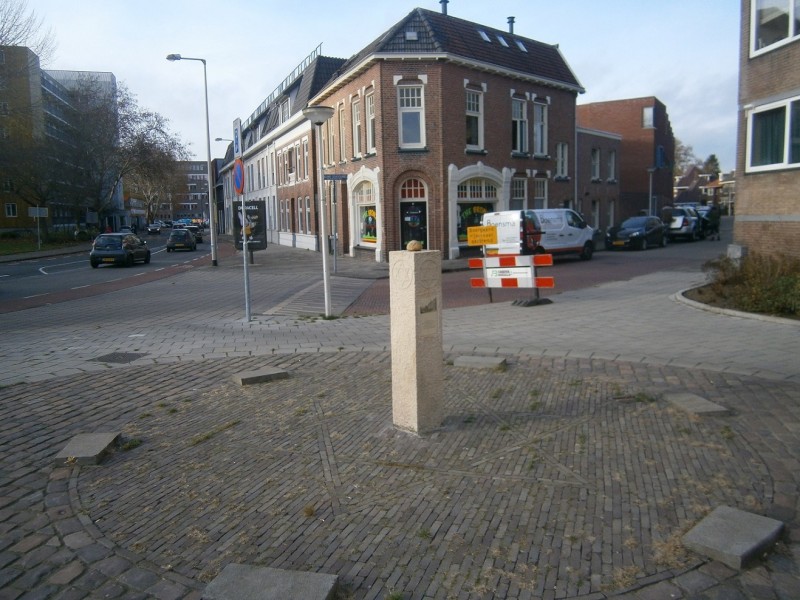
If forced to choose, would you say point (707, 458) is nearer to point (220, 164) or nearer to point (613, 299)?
point (613, 299)

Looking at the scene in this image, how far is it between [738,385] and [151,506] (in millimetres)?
5524

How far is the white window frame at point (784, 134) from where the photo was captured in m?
14.3

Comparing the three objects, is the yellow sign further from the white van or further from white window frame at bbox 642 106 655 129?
white window frame at bbox 642 106 655 129

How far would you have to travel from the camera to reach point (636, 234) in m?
29.9

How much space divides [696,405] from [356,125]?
24.1m

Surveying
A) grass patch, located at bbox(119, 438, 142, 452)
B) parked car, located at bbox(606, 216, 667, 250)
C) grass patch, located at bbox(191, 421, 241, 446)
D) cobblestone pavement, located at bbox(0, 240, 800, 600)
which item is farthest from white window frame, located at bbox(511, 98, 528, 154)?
grass patch, located at bbox(119, 438, 142, 452)

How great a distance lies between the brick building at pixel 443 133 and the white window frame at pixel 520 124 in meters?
0.05

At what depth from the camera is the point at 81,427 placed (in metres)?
5.82

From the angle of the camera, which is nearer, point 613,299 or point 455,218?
point 613,299

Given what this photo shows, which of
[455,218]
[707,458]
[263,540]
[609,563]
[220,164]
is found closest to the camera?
[609,563]

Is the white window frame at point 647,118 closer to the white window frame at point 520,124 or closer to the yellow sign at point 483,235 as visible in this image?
the white window frame at point 520,124

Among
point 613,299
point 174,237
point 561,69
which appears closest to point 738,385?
point 613,299

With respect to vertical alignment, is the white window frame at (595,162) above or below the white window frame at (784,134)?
above

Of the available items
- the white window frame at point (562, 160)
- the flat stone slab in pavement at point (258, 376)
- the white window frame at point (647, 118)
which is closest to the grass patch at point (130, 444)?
the flat stone slab in pavement at point (258, 376)
